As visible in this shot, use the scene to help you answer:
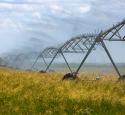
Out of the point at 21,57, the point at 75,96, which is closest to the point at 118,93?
the point at 75,96

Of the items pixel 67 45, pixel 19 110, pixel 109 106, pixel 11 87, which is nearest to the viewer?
pixel 19 110

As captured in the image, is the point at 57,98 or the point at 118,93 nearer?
the point at 57,98

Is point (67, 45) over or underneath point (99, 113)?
underneath

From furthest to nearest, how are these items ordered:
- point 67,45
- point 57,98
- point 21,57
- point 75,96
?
point 21,57 < point 67,45 < point 75,96 < point 57,98

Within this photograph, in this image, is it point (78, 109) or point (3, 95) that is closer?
point (78, 109)

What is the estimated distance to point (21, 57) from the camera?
113250mm

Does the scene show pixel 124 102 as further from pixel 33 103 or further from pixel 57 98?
pixel 33 103

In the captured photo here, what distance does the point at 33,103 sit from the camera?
17250mm

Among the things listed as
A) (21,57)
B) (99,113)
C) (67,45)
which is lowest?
(21,57)

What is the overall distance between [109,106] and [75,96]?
2.57m

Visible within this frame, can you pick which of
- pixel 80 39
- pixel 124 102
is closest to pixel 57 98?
pixel 124 102

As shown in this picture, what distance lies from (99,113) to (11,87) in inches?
273

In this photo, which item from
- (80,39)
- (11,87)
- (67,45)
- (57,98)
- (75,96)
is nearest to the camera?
(57,98)

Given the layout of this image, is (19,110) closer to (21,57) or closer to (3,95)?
(3,95)
